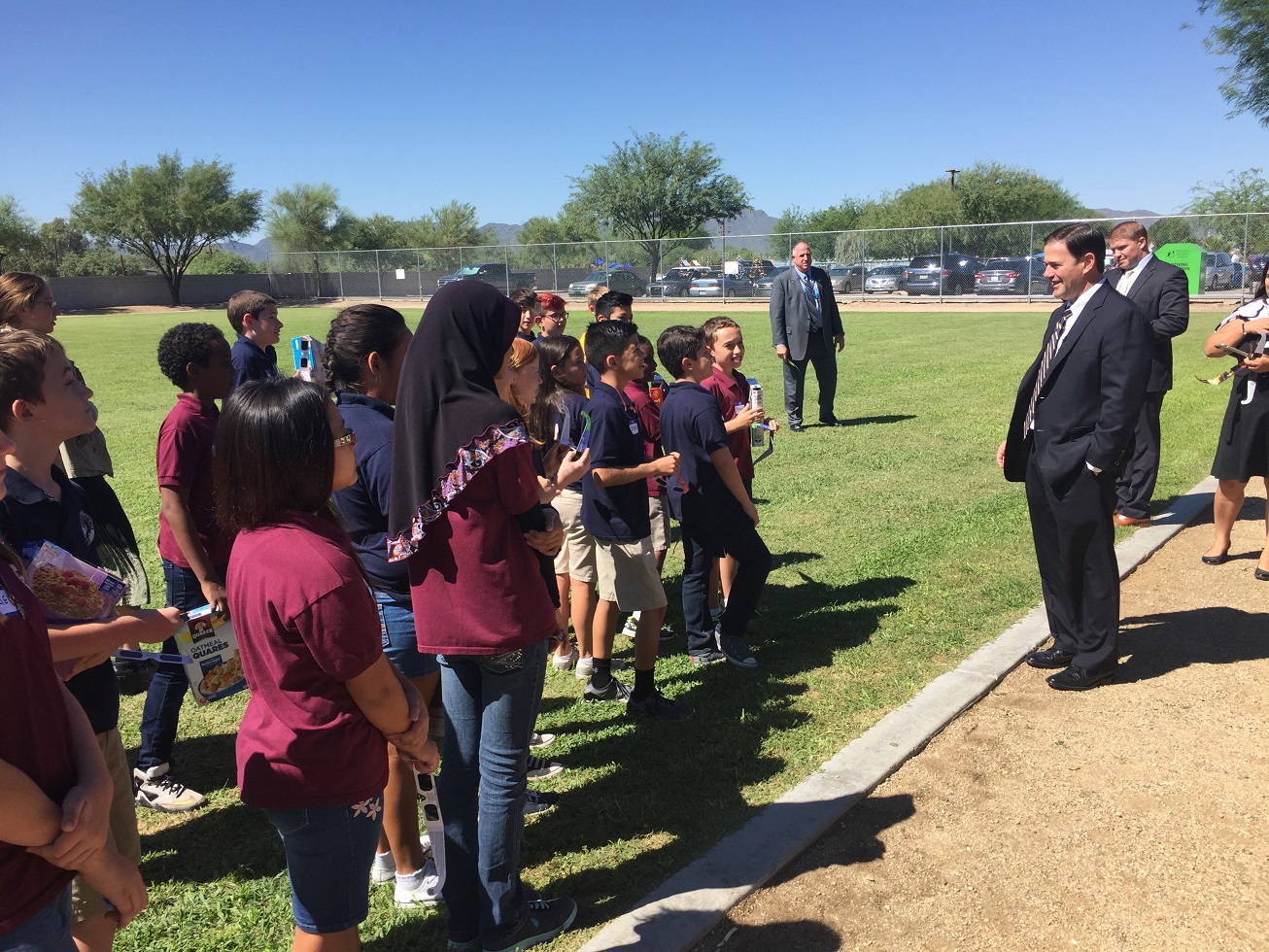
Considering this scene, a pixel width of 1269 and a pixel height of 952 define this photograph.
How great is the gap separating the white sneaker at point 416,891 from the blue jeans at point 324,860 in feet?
3.20

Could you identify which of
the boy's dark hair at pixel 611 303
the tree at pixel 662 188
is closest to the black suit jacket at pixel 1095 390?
the boy's dark hair at pixel 611 303

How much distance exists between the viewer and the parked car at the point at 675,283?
39750 mm

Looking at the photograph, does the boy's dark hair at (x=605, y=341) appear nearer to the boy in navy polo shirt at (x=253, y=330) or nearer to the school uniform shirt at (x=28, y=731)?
the boy in navy polo shirt at (x=253, y=330)

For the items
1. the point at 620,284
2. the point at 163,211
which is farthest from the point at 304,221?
the point at 620,284

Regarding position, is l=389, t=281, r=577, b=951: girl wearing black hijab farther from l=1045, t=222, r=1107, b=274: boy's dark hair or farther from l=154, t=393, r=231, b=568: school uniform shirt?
l=1045, t=222, r=1107, b=274: boy's dark hair

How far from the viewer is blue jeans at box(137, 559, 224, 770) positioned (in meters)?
3.90

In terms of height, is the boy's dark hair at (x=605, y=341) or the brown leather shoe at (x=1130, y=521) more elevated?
the boy's dark hair at (x=605, y=341)

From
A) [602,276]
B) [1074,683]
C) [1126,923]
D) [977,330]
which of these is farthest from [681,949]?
[602,276]

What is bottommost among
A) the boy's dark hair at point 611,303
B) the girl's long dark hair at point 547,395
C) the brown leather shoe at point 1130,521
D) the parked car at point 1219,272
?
the brown leather shoe at point 1130,521

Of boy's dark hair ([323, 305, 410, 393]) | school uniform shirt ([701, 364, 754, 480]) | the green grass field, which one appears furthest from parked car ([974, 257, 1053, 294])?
boy's dark hair ([323, 305, 410, 393])

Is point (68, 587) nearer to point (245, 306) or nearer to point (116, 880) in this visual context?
point (116, 880)

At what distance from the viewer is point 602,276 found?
43.7 metres

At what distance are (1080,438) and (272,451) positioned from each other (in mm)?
3858

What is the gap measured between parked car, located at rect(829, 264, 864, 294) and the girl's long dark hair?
3391cm
